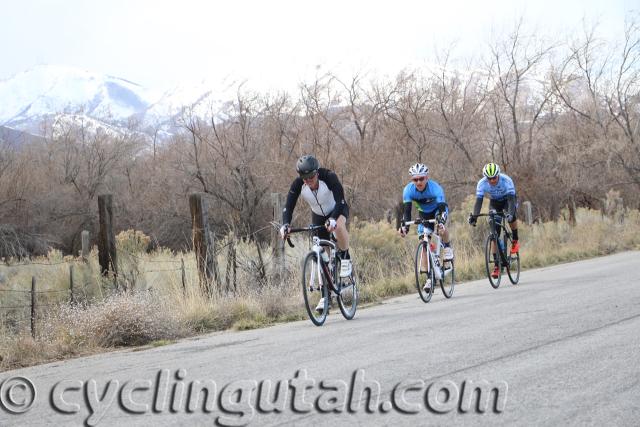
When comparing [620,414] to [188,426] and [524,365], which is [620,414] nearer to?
[524,365]

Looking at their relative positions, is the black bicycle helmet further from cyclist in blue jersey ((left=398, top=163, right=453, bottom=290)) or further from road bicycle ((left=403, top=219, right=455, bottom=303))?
cyclist in blue jersey ((left=398, top=163, right=453, bottom=290))

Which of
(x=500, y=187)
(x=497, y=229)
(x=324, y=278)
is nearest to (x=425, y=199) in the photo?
(x=500, y=187)

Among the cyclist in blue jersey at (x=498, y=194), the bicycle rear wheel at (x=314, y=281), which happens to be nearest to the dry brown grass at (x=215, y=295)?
the bicycle rear wheel at (x=314, y=281)

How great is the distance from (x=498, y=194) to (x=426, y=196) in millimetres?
2159

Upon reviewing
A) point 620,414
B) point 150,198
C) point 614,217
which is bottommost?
point 620,414

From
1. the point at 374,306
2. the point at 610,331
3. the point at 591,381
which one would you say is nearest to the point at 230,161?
the point at 374,306

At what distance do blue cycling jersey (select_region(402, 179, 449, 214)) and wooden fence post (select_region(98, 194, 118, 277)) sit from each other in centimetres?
604

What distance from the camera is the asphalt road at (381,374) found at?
5.26 m

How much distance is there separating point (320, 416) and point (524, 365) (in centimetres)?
204

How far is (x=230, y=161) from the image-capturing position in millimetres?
31094

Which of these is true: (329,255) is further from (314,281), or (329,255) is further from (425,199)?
(425,199)

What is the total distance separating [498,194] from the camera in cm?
1495

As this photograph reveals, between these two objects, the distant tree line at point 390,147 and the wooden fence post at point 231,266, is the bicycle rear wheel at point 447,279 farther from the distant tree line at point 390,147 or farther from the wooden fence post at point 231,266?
the distant tree line at point 390,147

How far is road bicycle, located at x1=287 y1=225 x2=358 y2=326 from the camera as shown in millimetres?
10492
